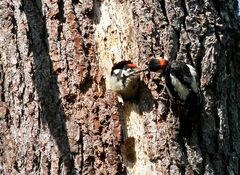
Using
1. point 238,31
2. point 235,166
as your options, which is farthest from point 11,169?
point 238,31

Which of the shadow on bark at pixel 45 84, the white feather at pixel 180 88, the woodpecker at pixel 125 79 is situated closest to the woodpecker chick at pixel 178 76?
the white feather at pixel 180 88

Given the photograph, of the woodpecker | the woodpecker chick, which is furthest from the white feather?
the woodpecker

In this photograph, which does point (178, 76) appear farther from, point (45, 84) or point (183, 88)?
point (45, 84)

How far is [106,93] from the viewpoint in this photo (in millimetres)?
3863

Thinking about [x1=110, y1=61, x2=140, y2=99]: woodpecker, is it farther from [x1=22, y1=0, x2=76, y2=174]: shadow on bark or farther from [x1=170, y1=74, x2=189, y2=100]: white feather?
[x1=22, y1=0, x2=76, y2=174]: shadow on bark

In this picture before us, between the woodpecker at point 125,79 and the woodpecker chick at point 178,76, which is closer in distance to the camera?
the woodpecker chick at point 178,76

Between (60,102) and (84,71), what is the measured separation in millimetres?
195

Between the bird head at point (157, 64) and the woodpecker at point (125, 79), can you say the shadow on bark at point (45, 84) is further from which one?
the bird head at point (157, 64)

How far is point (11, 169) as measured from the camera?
12.6 ft

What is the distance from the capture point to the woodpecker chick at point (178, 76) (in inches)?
146

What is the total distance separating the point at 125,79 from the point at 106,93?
0.12 m

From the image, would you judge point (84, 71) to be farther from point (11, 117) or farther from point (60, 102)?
point (11, 117)

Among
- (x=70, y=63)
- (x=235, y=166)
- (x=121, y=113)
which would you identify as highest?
(x=70, y=63)

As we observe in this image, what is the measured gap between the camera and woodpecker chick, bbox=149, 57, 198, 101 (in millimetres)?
3705
